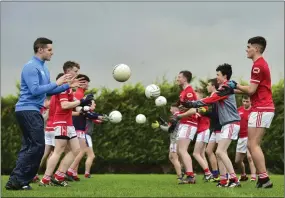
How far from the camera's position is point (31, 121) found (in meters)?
8.02

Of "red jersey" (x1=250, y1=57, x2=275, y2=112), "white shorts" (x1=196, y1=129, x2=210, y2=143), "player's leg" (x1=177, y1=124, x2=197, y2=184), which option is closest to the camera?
"red jersey" (x1=250, y1=57, x2=275, y2=112)

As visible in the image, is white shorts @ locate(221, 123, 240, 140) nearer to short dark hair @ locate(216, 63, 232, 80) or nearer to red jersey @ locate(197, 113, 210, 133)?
short dark hair @ locate(216, 63, 232, 80)

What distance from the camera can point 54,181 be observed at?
31.2ft

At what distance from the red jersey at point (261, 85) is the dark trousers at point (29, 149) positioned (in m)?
3.64

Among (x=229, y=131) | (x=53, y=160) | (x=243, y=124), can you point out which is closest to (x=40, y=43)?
(x=53, y=160)

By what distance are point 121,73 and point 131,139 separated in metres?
8.61

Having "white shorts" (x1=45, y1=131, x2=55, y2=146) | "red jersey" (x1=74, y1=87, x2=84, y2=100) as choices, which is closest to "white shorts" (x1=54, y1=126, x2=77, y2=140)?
"red jersey" (x1=74, y1=87, x2=84, y2=100)

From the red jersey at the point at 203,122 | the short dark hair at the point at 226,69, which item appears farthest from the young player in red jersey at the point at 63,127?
the red jersey at the point at 203,122

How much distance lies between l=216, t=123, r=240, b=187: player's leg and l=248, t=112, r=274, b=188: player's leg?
1.99 ft

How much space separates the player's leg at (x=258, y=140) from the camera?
8359 millimetres

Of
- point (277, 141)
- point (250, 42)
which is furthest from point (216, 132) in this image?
point (277, 141)

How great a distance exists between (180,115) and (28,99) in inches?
146

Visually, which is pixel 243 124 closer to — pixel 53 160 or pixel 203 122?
pixel 203 122

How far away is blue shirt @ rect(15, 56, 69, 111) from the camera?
794cm
